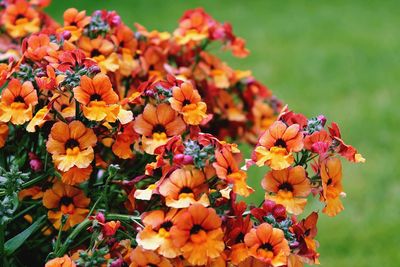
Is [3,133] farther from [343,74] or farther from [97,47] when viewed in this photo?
[343,74]

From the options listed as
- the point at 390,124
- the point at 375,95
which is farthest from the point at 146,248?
the point at 375,95

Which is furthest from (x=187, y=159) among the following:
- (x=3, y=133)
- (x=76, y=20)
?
(x=76, y=20)

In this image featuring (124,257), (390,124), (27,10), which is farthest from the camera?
(390,124)

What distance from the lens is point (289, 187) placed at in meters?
1.44

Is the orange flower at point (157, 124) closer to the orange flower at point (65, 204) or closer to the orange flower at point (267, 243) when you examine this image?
the orange flower at point (65, 204)

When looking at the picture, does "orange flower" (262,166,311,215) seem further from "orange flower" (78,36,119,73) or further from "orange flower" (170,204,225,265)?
"orange flower" (78,36,119,73)

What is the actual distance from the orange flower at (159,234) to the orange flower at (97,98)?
0.21m

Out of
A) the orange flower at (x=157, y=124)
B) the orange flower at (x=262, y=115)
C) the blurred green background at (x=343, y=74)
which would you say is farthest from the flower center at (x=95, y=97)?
the blurred green background at (x=343, y=74)

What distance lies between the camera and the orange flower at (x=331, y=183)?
1.44m

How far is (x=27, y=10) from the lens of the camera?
221 cm

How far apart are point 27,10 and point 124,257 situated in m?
1.03

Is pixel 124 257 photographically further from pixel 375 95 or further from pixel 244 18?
pixel 244 18

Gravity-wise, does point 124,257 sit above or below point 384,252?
below

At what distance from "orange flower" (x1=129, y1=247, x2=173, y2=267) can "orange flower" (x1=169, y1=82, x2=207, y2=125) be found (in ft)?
0.98
